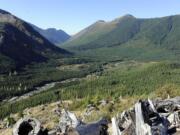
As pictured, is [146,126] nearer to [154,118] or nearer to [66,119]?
[154,118]

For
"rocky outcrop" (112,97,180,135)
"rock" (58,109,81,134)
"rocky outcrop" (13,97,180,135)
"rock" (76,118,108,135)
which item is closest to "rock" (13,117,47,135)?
"rocky outcrop" (13,97,180,135)

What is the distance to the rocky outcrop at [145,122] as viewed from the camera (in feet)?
71.9

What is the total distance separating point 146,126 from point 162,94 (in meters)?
35.0

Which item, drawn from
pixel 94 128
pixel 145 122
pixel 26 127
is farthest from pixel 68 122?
pixel 145 122

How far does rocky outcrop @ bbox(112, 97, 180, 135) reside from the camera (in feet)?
71.9

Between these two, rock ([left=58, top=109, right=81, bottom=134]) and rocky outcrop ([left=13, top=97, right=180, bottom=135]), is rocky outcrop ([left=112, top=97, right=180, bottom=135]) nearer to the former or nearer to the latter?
rocky outcrop ([left=13, top=97, right=180, bottom=135])

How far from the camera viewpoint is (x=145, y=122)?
22484 mm

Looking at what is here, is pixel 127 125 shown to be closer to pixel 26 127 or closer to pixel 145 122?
pixel 145 122

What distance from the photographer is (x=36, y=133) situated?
79.3 ft

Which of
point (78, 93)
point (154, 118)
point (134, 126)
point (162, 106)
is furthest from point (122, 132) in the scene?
point (78, 93)

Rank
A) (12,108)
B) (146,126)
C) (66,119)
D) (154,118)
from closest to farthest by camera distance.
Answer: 1. (146,126)
2. (154,118)
3. (66,119)
4. (12,108)

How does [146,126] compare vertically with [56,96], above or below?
above

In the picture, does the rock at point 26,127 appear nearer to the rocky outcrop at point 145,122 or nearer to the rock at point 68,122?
the rock at point 68,122

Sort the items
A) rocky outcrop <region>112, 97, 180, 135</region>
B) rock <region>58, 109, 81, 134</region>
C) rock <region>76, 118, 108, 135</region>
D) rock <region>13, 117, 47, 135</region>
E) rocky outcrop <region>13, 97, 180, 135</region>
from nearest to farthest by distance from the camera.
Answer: rocky outcrop <region>112, 97, 180, 135</region> → rocky outcrop <region>13, 97, 180, 135</region> → rock <region>76, 118, 108, 135</region> → rock <region>13, 117, 47, 135</region> → rock <region>58, 109, 81, 134</region>
